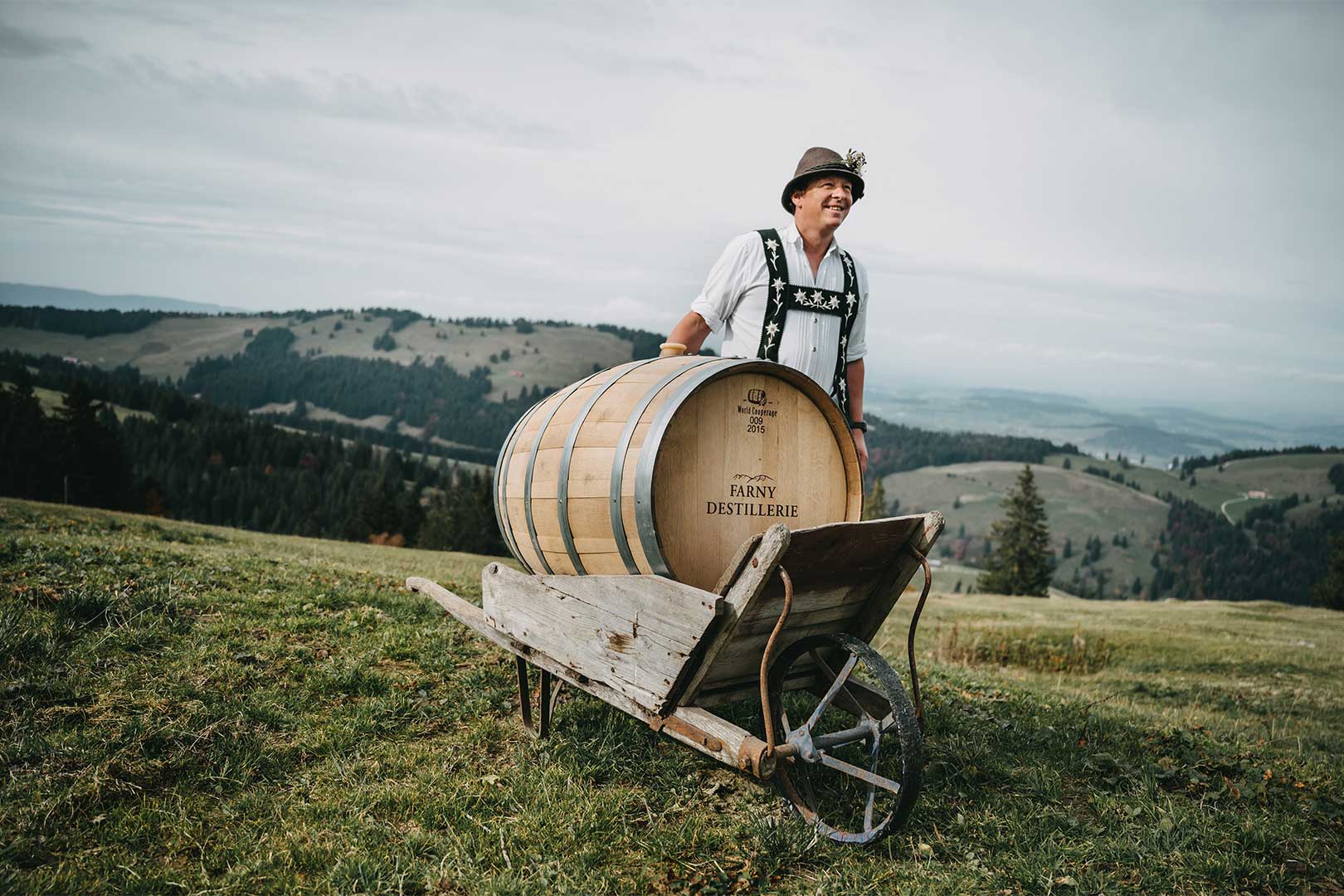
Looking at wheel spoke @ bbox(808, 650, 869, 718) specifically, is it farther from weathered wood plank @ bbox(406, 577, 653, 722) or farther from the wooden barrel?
weathered wood plank @ bbox(406, 577, 653, 722)

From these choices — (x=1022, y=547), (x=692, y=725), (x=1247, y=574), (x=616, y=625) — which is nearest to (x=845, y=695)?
(x=692, y=725)

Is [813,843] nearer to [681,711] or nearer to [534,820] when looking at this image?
[681,711]

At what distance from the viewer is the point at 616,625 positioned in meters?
3.69

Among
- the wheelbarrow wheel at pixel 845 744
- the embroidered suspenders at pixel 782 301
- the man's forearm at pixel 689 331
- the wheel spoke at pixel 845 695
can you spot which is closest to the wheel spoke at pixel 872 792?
the wheelbarrow wheel at pixel 845 744

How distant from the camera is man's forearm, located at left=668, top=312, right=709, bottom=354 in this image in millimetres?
4855

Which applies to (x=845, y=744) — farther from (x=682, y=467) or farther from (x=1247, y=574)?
(x=1247, y=574)

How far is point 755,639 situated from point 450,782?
6.69 ft

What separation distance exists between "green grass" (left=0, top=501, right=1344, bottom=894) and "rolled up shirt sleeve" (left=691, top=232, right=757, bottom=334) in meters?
2.82

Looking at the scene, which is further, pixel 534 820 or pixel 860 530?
pixel 534 820

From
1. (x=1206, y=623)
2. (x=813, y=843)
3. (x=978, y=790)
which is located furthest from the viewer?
(x=1206, y=623)

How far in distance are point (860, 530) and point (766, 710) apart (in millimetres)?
927

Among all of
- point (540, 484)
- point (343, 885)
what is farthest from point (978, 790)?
point (343, 885)

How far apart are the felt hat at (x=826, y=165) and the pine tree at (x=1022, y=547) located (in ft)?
208

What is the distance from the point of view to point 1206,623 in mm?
24391
